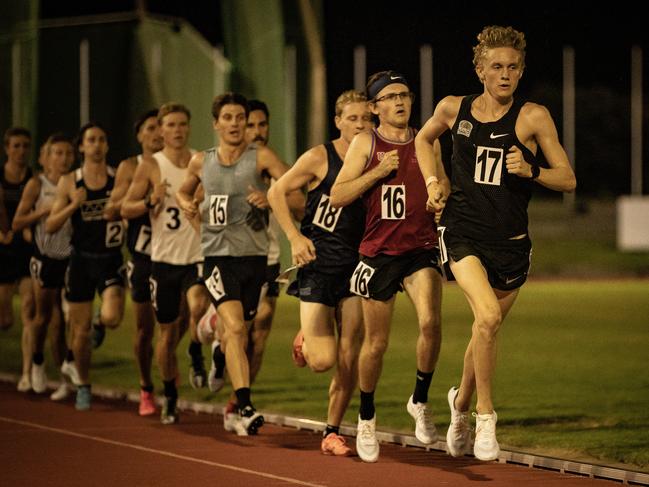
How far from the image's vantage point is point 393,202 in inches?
360

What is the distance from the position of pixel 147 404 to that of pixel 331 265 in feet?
9.53

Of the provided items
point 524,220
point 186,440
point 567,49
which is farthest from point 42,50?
point 567,49

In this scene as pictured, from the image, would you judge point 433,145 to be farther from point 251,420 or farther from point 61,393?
point 61,393

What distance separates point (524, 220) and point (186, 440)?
10.1 feet

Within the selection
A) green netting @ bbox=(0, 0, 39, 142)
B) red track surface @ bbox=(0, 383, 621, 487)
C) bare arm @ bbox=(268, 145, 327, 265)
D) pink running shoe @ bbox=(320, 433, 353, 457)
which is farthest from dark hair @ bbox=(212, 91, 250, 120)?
green netting @ bbox=(0, 0, 39, 142)

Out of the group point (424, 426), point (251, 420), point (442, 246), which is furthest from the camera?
point (251, 420)

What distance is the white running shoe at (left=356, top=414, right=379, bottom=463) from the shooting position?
29.8ft

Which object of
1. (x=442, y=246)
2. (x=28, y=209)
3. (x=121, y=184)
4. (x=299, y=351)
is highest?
(x=121, y=184)

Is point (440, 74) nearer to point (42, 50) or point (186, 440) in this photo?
point (42, 50)

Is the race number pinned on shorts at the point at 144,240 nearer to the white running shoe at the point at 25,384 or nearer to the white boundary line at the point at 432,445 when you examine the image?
the white boundary line at the point at 432,445

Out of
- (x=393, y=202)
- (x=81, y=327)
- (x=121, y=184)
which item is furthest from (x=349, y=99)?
(x=81, y=327)

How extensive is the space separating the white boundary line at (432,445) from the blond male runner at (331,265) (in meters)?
0.64

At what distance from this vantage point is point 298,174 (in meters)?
9.66

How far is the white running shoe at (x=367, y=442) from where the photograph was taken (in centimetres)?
909
